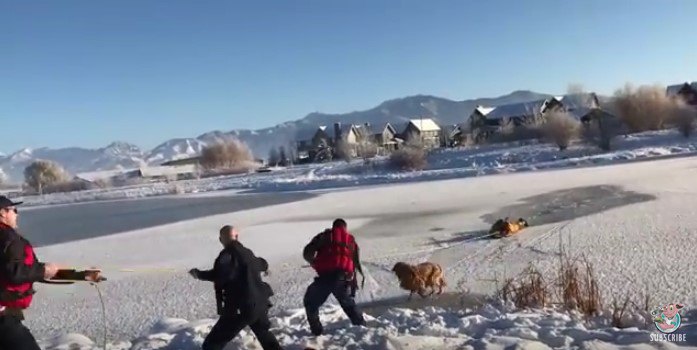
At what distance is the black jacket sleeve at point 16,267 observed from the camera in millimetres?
3680

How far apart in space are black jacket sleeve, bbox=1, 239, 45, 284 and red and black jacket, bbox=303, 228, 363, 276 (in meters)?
2.60

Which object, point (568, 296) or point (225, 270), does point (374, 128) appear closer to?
point (568, 296)

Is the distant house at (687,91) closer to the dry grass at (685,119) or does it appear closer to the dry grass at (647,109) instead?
the dry grass at (647,109)

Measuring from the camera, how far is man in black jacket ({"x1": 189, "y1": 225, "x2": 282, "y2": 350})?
4.66 m

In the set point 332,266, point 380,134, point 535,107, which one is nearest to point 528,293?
point 332,266

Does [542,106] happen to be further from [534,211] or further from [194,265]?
[194,265]

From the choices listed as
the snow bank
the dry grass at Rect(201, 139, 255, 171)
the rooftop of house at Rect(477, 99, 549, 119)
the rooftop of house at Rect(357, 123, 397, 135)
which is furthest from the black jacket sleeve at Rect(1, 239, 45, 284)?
the rooftop of house at Rect(357, 123, 397, 135)

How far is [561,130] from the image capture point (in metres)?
46.2

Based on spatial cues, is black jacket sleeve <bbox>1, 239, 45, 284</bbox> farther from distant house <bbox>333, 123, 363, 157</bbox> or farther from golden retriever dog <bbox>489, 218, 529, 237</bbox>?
distant house <bbox>333, 123, 363, 157</bbox>

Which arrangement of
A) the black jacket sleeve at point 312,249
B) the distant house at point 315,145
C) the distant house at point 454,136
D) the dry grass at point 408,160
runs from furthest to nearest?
the distant house at point 315,145 < the distant house at point 454,136 < the dry grass at point 408,160 < the black jacket sleeve at point 312,249

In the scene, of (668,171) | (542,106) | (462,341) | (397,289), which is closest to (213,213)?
(397,289)

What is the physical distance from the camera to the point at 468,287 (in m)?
8.37

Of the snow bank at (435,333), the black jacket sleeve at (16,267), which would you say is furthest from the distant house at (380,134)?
the black jacket sleeve at (16,267)

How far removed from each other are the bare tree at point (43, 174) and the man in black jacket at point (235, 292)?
84997mm
